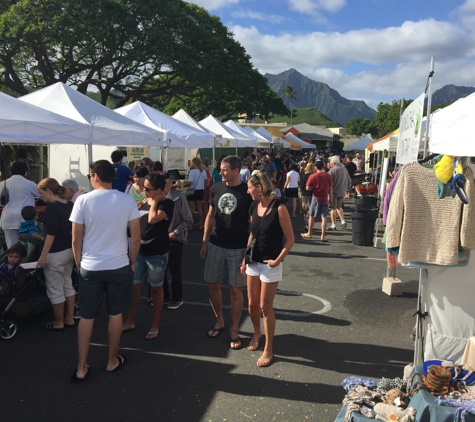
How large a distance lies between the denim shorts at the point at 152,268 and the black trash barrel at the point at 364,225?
607cm

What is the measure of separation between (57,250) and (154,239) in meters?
1.07

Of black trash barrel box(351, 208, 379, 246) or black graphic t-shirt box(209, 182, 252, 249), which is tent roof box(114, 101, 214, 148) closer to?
black trash barrel box(351, 208, 379, 246)

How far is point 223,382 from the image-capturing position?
3.70 metres

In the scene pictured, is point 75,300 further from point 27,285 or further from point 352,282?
point 352,282

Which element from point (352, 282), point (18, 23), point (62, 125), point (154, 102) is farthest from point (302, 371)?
point (154, 102)

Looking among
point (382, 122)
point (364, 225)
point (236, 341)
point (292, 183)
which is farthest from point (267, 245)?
point (382, 122)

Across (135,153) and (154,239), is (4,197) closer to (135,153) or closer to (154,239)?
(154,239)

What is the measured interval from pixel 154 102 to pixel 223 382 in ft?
88.8

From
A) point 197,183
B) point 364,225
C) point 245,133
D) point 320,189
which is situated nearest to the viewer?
point 364,225

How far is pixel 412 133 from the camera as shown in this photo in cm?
386

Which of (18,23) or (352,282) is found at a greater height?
(18,23)

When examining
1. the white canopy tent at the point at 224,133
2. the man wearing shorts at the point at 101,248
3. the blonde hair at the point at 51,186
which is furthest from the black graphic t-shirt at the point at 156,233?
the white canopy tent at the point at 224,133

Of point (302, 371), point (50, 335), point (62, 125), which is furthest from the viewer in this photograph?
point (62, 125)

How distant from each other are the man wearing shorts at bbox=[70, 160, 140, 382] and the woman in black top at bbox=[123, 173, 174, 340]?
67cm
